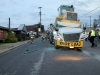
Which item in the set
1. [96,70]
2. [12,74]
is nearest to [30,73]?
[12,74]

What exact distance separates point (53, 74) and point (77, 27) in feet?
43.5

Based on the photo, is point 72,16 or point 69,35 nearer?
point 69,35

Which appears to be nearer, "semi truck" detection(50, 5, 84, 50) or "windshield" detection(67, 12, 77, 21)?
"semi truck" detection(50, 5, 84, 50)

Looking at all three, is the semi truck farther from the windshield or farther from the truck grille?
the windshield

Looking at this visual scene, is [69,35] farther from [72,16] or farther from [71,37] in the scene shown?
[72,16]

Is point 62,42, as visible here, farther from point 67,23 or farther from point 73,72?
point 73,72

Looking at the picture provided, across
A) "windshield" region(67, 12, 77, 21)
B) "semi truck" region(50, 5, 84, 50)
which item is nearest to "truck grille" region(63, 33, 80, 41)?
"semi truck" region(50, 5, 84, 50)

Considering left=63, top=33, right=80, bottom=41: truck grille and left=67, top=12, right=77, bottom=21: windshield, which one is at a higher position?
left=67, top=12, right=77, bottom=21: windshield

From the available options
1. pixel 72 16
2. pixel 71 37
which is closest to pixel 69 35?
pixel 71 37

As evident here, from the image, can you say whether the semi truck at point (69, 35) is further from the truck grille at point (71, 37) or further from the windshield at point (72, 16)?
the windshield at point (72, 16)

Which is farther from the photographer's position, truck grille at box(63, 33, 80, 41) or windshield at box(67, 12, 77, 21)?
windshield at box(67, 12, 77, 21)

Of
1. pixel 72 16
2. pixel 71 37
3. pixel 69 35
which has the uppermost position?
pixel 72 16

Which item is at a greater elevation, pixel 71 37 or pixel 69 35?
pixel 69 35

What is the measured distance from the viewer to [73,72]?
32.2 feet
